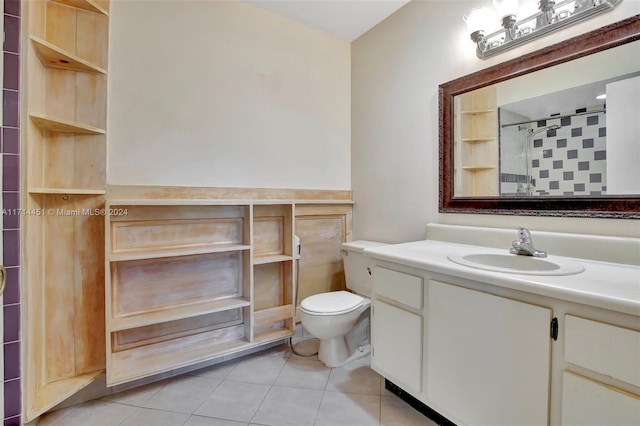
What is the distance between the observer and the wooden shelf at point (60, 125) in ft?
4.57

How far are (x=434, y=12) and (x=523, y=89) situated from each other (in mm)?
830

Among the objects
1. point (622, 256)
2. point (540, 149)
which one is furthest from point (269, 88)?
point (622, 256)

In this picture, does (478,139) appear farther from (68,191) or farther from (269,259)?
(68,191)

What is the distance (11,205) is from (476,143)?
231 cm

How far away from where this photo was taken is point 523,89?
5.14 ft

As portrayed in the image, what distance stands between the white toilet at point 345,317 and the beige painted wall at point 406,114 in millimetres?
326

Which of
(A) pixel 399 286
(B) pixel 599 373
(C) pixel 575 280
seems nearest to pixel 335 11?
(A) pixel 399 286

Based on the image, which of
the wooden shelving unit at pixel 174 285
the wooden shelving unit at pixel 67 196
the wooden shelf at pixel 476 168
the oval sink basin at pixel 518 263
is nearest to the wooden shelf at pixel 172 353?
the wooden shelving unit at pixel 174 285

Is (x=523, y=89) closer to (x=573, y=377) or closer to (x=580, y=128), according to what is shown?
(x=580, y=128)

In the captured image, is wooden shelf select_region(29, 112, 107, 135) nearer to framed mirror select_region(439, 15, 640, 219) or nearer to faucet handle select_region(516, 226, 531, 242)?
framed mirror select_region(439, 15, 640, 219)

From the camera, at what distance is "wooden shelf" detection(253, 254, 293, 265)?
206cm

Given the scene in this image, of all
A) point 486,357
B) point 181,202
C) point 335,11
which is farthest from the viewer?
point 335,11

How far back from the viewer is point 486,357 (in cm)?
116

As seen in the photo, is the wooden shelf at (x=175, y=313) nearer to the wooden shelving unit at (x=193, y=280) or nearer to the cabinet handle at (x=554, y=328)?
the wooden shelving unit at (x=193, y=280)
